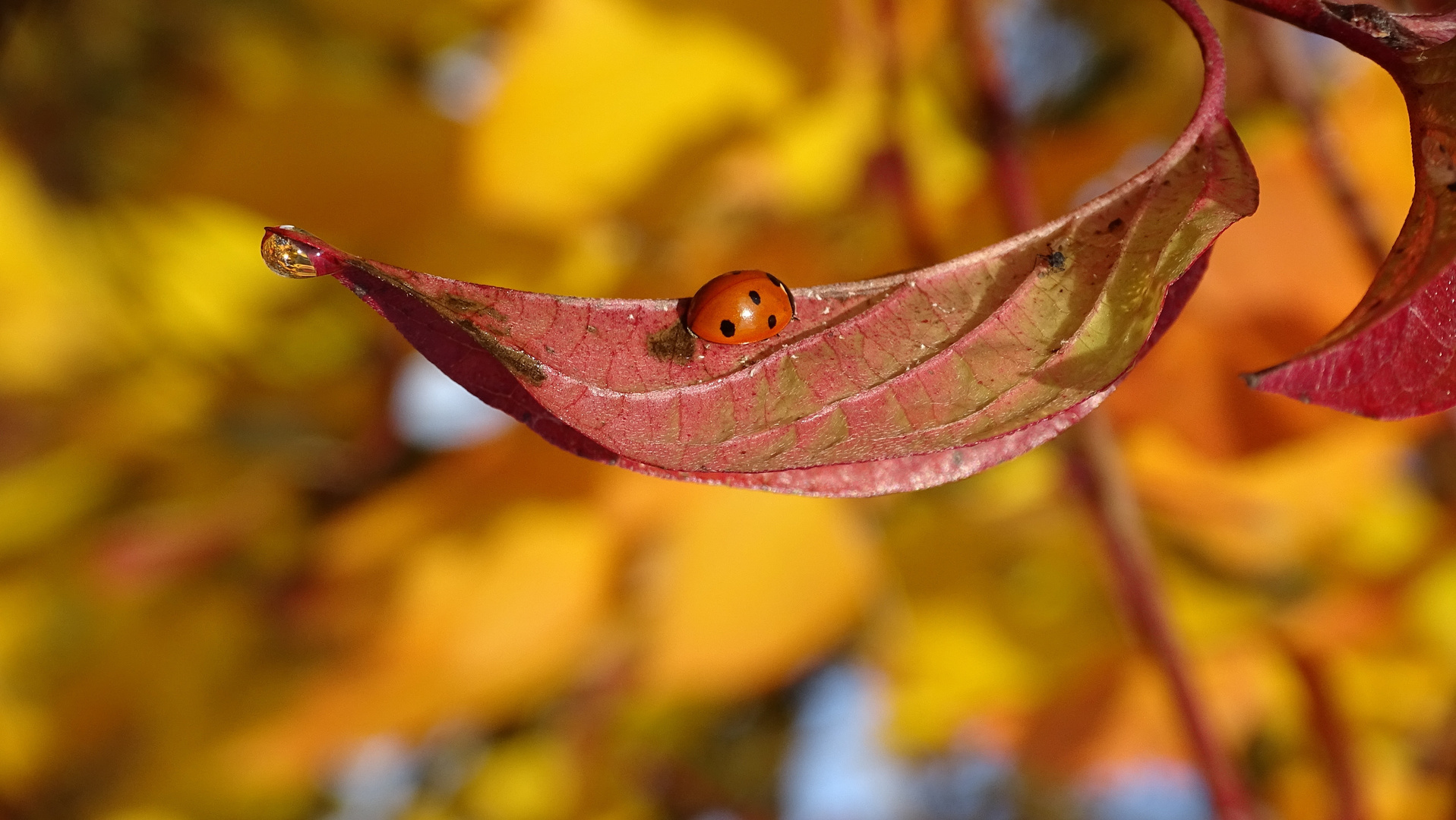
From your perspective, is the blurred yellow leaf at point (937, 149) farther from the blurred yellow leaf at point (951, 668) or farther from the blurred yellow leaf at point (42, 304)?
the blurred yellow leaf at point (42, 304)

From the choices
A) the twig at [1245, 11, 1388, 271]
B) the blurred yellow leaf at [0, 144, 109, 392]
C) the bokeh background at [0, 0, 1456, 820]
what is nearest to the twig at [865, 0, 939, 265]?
the bokeh background at [0, 0, 1456, 820]

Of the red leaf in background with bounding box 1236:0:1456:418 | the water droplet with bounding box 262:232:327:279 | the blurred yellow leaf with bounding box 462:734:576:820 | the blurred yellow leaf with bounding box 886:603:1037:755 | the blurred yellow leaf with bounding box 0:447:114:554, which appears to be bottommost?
the red leaf in background with bounding box 1236:0:1456:418

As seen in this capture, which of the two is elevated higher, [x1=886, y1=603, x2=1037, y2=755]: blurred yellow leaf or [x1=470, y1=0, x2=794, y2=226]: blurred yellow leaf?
[x1=470, y1=0, x2=794, y2=226]: blurred yellow leaf

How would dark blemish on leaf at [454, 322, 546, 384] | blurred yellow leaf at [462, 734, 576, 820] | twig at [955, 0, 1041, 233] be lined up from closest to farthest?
dark blemish on leaf at [454, 322, 546, 384], twig at [955, 0, 1041, 233], blurred yellow leaf at [462, 734, 576, 820]

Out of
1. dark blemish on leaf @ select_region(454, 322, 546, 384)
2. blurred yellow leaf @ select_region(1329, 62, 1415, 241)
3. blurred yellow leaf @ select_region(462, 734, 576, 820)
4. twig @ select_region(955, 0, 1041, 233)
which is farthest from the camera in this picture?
blurred yellow leaf @ select_region(462, 734, 576, 820)

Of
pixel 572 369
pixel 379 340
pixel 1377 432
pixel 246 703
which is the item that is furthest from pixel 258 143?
pixel 1377 432

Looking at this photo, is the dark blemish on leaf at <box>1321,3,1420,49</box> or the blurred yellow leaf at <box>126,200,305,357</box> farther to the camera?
the blurred yellow leaf at <box>126,200,305,357</box>

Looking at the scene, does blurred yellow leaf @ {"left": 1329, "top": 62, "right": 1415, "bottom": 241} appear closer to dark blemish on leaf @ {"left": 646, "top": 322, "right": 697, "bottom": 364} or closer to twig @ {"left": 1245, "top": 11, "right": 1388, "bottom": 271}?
twig @ {"left": 1245, "top": 11, "right": 1388, "bottom": 271}
